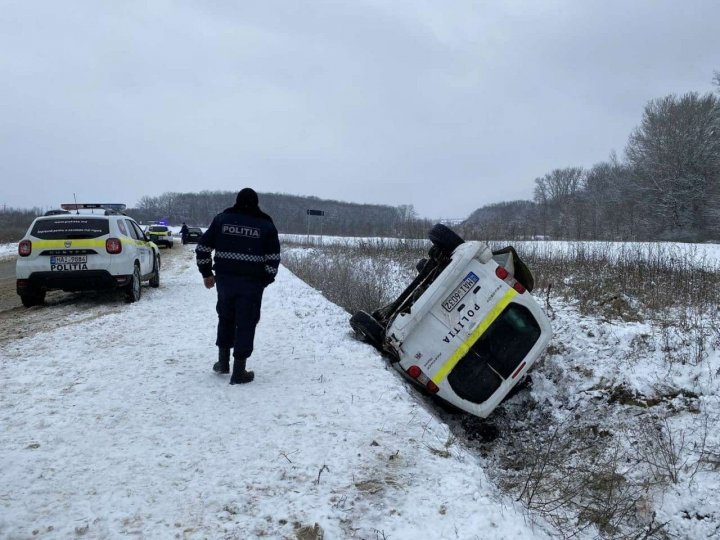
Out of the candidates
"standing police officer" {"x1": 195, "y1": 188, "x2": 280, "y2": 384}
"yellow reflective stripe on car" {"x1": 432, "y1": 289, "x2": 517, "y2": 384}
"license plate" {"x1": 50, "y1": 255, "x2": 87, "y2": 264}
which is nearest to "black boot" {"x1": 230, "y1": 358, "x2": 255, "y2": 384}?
"standing police officer" {"x1": 195, "y1": 188, "x2": 280, "y2": 384}

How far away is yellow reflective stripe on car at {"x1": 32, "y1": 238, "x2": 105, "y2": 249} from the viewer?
A: 8094 mm

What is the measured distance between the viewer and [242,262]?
15.5 ft

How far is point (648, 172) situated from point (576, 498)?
163 feet

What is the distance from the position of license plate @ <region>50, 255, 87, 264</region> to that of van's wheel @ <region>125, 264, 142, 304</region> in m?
0.94

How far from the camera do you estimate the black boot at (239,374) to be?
4715 millimetres

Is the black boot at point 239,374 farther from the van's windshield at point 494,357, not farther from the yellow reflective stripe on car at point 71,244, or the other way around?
the yellow reflective stripe on car at point 71,244

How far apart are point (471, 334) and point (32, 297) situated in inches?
326

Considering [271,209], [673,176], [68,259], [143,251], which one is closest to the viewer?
[68,259]

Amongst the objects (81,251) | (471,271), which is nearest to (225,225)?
(471,271)

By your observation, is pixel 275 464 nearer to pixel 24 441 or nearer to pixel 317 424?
pixel 317 424

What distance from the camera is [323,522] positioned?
2.61 metres

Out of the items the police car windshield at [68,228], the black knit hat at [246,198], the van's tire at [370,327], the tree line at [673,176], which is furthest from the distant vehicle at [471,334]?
the tree line at [673,176]

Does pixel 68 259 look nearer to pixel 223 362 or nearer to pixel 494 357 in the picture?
pixel 223 362

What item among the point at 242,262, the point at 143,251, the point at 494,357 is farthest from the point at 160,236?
the point at 494,357
